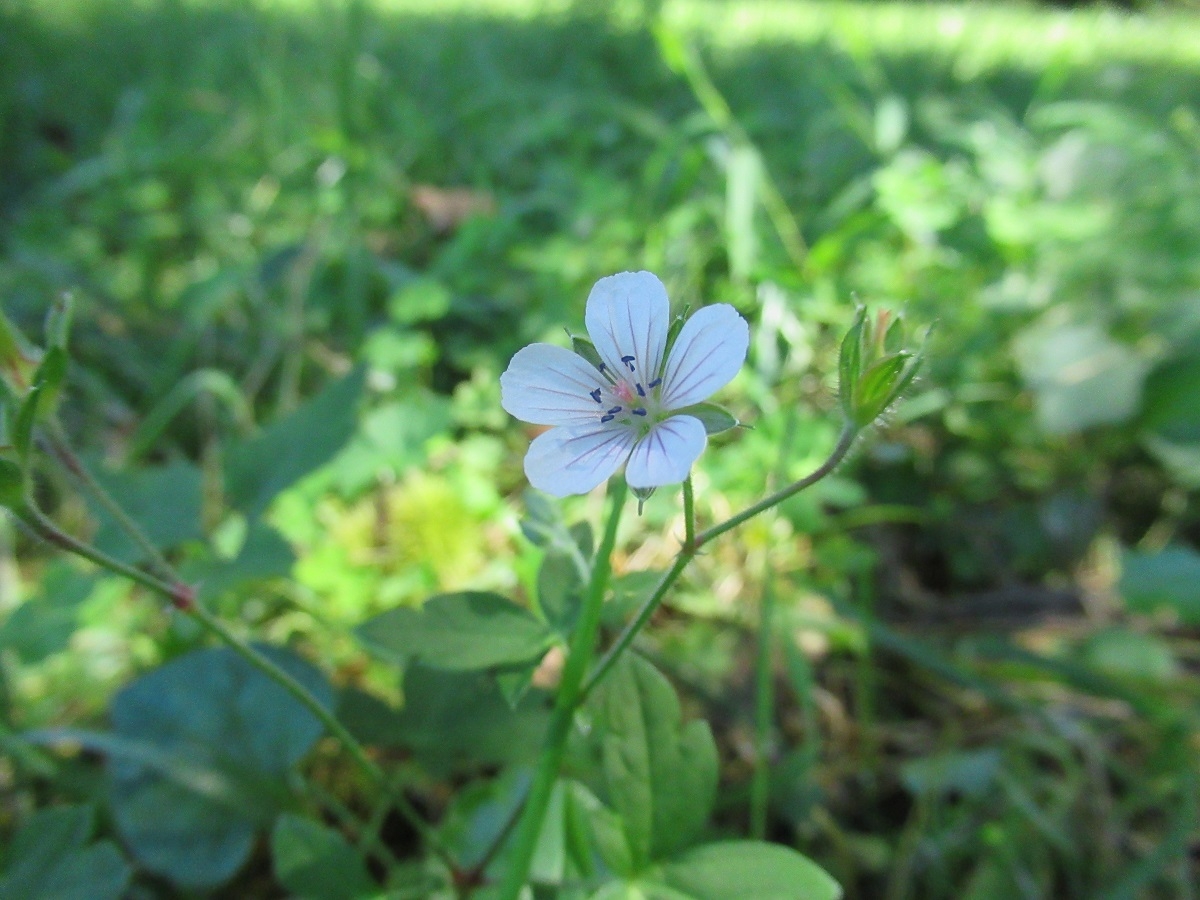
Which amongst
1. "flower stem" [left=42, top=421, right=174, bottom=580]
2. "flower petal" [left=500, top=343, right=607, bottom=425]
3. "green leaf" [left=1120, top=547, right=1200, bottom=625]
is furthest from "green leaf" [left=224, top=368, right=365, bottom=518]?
"green leaf" [left=1120, top=547, right=1200, bottom=625]

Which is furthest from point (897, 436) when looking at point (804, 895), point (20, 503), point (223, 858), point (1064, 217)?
point (20, 503)

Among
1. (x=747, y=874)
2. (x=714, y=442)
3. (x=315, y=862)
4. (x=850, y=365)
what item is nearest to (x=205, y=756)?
(x=315, y=862)

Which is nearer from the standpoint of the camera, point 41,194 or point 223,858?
point 223,858

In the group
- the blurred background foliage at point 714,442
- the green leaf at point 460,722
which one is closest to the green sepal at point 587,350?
the blurred background foliage at point 714,442

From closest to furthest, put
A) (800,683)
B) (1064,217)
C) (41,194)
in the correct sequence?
(800,683), (1064,217), (41,194)

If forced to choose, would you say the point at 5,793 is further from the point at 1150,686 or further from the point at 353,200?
the point at 1150,686

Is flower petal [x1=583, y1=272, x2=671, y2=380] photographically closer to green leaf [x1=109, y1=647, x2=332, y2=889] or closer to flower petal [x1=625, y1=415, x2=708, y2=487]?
flower petal [x1=625, y1=415, x2=708, y2=487]
